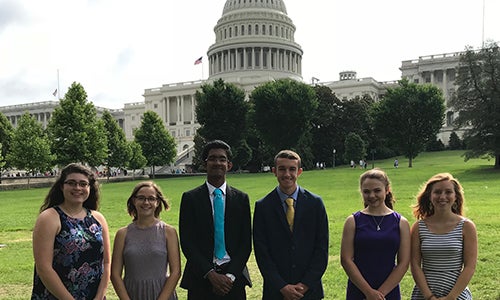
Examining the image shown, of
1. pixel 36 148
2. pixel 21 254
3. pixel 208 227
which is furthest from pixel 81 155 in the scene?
pixel 208 227

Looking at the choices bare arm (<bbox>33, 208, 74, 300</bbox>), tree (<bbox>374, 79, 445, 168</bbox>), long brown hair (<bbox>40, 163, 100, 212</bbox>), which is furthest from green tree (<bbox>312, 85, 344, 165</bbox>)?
bare arm (<bbox>33, 208, 74, 300</bbox>)

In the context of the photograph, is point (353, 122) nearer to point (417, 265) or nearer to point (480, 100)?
point (480, 100)

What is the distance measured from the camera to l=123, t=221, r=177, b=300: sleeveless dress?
5.31 metres

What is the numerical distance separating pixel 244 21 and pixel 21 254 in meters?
107

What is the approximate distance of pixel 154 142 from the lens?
65375 millimetres

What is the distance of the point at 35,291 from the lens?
4832 mm

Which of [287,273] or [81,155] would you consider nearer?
[287,273]

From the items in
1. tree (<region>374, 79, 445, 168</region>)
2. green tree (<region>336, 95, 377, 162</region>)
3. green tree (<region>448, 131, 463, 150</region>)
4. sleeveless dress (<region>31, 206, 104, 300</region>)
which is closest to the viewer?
sleeveless dress (<region>31, 206, 104, 300</region>)

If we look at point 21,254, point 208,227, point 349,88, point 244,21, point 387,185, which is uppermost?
point 244,21

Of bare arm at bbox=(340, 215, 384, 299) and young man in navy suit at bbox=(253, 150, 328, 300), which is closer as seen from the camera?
bare arm at bbox=(340, 215, 384, 299)

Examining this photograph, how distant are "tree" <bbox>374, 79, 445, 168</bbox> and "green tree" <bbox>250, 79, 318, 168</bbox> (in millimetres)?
9335

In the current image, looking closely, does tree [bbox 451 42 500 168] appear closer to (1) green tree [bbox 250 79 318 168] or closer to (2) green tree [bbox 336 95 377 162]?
(1) green tree [bbox 250 79 318 168]

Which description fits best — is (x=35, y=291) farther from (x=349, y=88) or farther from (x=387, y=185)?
(x=349, y=88)

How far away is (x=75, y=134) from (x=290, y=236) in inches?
1830
